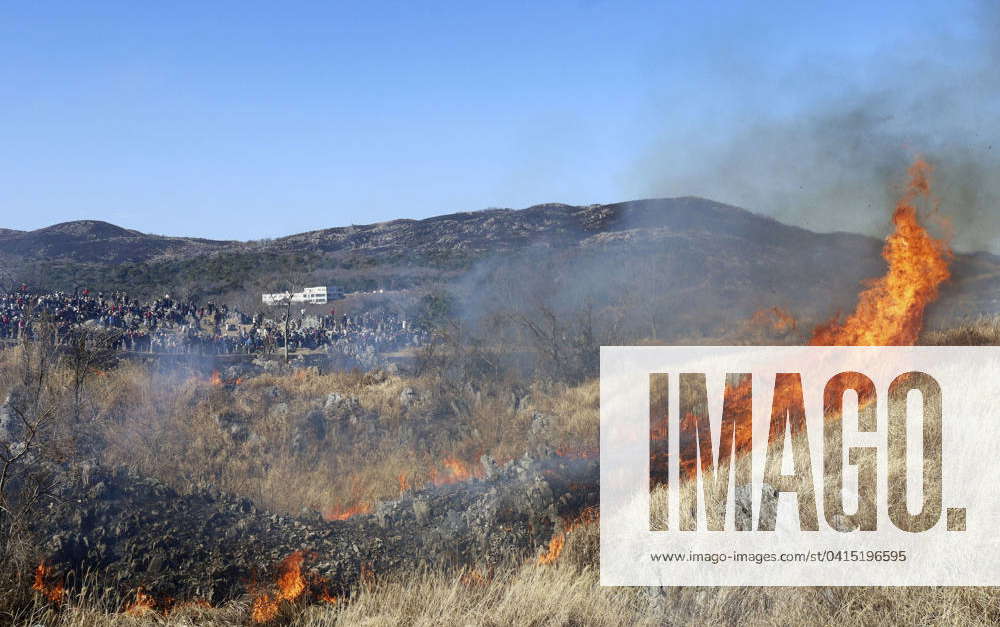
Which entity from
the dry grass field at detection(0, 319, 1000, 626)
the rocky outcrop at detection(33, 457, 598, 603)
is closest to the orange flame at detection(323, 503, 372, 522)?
the dry grass field at detection(0, 319, 1000, 626)

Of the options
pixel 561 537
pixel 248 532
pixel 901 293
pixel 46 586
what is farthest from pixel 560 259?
pixel 46 586

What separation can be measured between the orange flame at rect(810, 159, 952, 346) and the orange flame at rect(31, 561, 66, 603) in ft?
40.4

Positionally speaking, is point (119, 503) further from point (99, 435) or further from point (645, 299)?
point (645, 299)

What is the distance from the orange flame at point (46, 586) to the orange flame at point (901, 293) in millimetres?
12305

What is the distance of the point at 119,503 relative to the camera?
781 cm

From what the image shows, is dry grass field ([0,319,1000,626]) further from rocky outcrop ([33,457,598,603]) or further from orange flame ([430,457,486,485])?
rocky outcrop ([33,457,598,603])

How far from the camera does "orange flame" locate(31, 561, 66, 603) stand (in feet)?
19.0

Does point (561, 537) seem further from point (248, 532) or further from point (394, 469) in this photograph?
point (394, 469)

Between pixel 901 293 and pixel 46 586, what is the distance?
44.9 feet

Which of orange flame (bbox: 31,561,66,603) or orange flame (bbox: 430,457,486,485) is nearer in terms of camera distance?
orange flame (bbox: 31,561,66,603)

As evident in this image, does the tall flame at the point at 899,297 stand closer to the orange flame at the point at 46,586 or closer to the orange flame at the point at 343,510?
the orange flame at the point at 343,510

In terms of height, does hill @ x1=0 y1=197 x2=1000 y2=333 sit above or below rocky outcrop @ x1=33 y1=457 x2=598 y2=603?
above

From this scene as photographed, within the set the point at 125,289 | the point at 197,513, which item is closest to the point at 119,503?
the point at 197,513

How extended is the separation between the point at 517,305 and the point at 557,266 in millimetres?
15059
